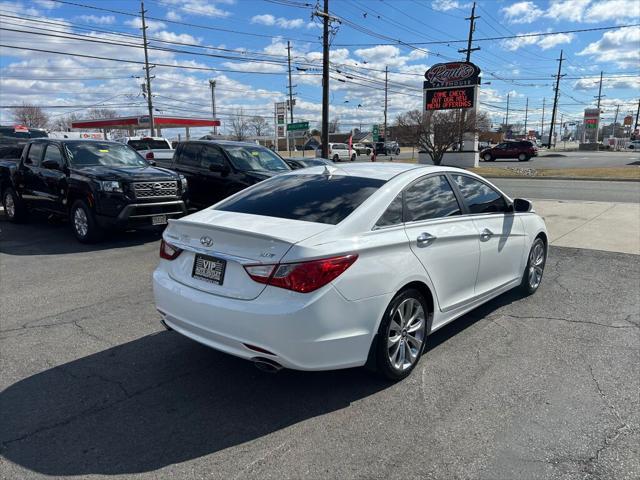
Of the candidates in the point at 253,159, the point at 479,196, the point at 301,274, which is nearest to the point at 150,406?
the point at 301,274

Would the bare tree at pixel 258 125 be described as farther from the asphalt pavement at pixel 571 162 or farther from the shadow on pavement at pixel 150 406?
the shadow on pavement at pixel 150 406

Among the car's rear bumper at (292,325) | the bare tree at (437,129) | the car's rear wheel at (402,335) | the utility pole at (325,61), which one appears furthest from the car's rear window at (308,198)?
the bare tree at (437,129)

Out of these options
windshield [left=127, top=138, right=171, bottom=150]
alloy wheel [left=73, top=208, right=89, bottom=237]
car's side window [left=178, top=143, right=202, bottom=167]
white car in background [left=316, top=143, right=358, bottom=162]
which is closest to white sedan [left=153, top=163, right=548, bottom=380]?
alloy wheel [left=73, top=208, right=89, bottom=237]

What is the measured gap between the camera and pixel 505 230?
501 centimetres

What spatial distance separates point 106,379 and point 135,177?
5488mm

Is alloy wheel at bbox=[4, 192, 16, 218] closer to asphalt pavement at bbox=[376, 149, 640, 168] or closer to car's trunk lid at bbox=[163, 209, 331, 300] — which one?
car's trunk lid at bbox=[163, 209, 331, 300]

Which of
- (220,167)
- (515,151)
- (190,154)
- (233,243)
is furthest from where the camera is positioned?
(515,151)

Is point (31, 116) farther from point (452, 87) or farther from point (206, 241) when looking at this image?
point (206, 241)

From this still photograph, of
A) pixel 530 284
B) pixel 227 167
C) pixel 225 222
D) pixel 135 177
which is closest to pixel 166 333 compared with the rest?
pixel 225 222

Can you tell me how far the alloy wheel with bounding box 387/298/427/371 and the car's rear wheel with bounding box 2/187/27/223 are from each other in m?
9.80

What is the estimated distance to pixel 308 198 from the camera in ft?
12.8

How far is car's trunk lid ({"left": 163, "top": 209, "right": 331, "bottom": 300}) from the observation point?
10.4 feet

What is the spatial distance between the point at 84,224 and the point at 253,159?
3838 millimetres

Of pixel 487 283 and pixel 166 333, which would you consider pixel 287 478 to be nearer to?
pixel 166 333
